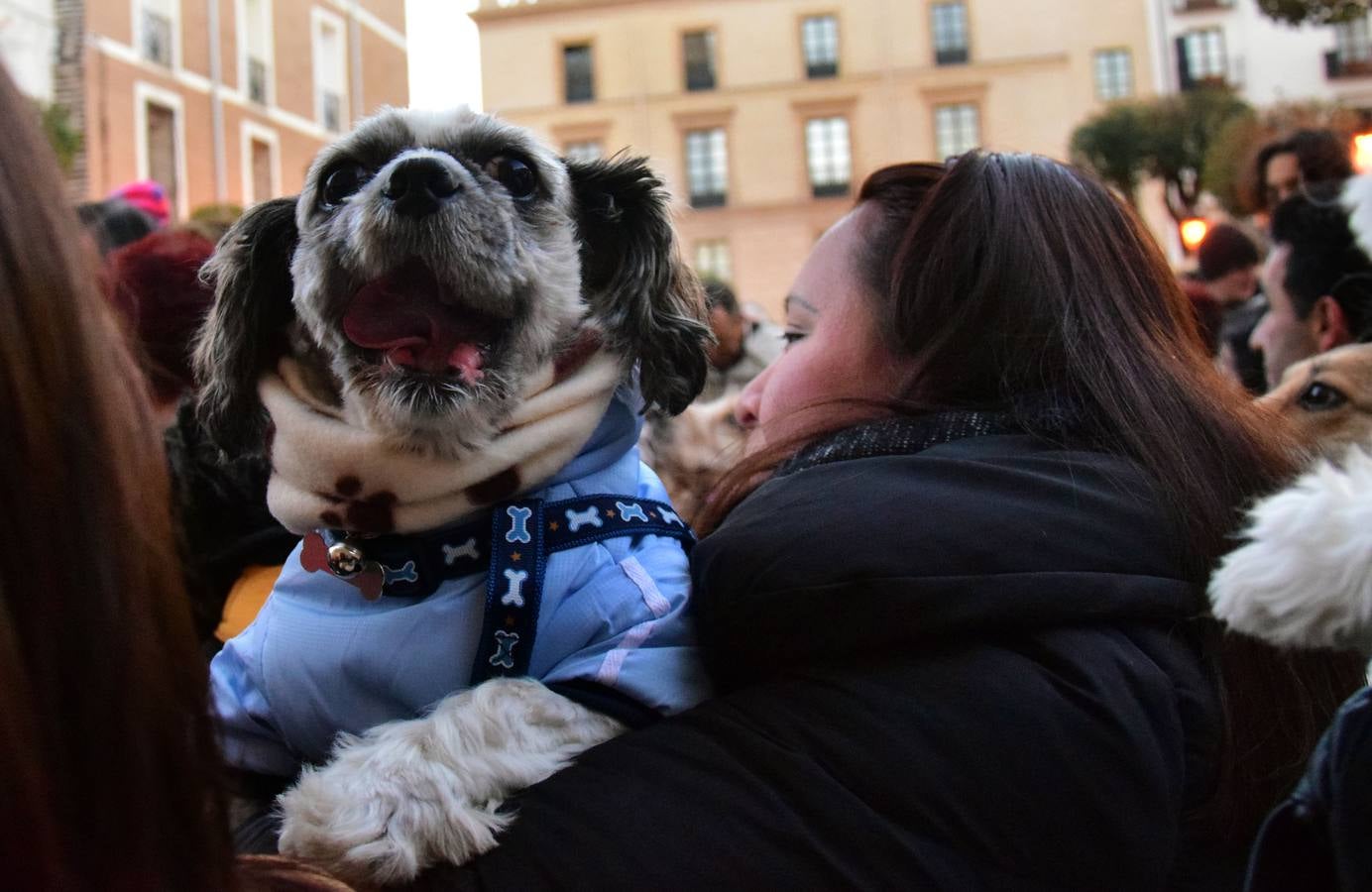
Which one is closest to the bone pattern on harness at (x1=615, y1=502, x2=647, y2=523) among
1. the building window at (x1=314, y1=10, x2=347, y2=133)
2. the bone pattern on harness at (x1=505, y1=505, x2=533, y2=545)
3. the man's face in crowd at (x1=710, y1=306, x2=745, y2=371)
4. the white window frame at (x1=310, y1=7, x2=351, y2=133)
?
the bone pattern on harness at (x1=505, y1=505, x2=533, y2=545)

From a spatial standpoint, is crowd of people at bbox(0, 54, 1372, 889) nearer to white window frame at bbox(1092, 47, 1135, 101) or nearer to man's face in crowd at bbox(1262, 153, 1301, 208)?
man's face in crowd at bbox(1262, 153, 1301, 208)

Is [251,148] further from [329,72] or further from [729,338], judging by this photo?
[729,338]

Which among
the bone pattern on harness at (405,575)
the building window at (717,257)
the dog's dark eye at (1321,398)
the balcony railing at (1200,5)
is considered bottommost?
the bone pattern on harness at (405,575)

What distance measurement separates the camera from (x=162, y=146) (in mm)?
6219

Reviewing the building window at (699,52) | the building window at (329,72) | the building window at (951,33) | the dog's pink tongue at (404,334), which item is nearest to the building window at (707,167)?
the building window at (699,52)

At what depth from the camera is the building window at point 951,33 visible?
→ 26750mm

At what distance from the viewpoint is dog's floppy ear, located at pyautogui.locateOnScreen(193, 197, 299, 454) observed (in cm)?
160

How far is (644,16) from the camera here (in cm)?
2770

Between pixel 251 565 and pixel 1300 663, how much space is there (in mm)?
1685

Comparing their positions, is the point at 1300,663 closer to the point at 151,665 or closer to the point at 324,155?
the point at 151,665

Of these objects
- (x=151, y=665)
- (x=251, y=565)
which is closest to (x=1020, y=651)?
(x=151, y=665)

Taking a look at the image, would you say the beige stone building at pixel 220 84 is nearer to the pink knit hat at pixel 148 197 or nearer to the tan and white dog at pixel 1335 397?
the pink knit hat at pixel 148 197

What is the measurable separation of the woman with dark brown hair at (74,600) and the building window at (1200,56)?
90.8 ft

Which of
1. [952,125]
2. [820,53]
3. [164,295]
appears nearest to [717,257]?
[820,53]
